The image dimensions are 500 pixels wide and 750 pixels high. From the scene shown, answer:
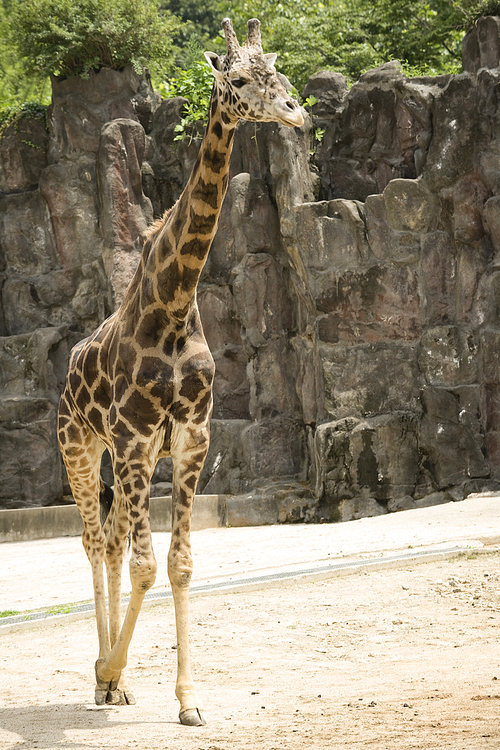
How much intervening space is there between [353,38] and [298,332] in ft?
25.8

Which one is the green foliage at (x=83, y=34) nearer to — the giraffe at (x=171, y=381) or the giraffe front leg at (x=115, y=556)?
the giraffe at (x=171, y=381)

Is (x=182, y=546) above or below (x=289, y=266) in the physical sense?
below

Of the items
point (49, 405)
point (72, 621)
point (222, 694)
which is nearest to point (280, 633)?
point (222, 694)

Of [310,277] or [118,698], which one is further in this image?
[310,277]

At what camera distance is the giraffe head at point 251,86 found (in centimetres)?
382

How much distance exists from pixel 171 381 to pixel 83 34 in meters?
12.1

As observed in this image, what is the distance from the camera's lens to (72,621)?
254 inches

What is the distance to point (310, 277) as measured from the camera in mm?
13023

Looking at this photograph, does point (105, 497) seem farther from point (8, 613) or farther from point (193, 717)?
point (193, 717)

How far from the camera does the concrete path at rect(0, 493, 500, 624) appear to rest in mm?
7629

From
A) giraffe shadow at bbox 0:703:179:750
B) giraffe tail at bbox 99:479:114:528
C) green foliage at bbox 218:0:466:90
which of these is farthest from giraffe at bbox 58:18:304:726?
green foliage at bbox 218:0:466:90

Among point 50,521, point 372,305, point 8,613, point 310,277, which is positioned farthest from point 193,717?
point 310,277

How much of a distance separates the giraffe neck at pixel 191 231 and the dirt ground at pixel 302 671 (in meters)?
2.04

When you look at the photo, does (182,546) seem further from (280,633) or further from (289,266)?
(289,266)
